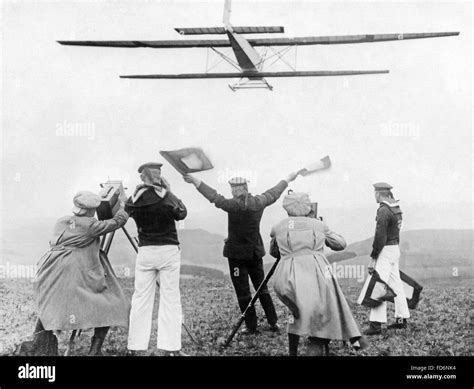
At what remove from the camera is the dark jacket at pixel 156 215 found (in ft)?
18.6

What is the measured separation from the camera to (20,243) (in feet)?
23.6

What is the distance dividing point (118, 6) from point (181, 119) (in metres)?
1.62

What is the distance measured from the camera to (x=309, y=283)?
17.8ft

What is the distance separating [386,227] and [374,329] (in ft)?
3.69

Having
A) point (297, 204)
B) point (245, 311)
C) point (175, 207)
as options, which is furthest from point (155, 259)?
point (297, 204)

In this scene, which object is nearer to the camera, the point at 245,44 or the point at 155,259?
the point at 155,259

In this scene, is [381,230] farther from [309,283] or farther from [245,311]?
[245,311]

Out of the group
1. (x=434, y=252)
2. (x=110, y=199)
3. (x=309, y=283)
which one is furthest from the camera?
(x=434, y=252)

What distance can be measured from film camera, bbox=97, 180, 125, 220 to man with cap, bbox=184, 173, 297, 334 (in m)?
0.74

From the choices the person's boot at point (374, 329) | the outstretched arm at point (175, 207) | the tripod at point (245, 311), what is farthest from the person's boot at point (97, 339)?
the person's boot at point (374, 329)

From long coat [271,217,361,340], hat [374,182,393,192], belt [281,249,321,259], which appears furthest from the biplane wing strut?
belt [281,249,321,259]

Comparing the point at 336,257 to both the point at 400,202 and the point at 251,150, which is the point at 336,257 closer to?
the point at 400,202
